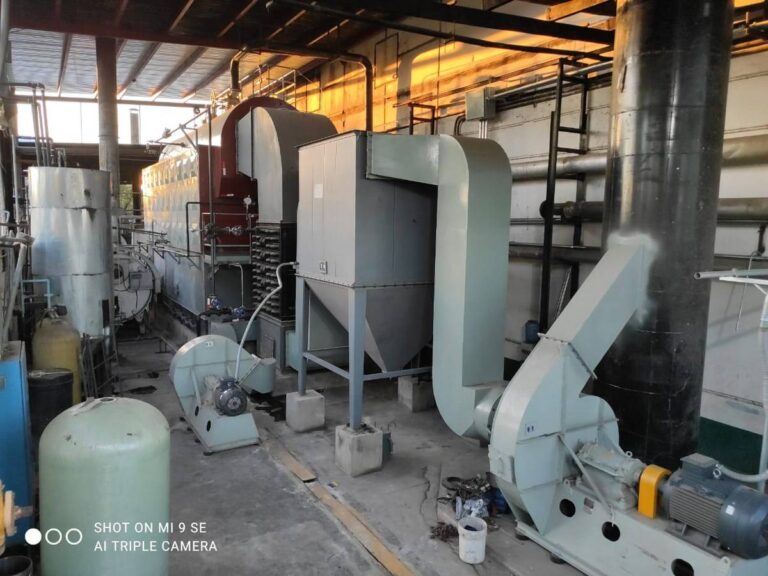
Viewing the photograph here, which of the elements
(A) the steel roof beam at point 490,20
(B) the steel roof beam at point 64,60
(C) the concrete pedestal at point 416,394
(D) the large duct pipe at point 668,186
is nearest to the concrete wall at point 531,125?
(A) the steel roof beam at point 490,20

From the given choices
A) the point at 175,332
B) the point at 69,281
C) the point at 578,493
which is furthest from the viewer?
the point at 175,332

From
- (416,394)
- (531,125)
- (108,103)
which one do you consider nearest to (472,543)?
(416,394)

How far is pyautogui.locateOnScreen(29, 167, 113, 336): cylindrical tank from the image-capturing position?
217 inches

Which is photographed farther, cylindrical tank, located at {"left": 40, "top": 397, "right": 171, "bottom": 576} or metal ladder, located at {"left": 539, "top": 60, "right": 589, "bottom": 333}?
metal ladder, located at {"left": 539, "top": 60, "right": 589, "bottom": 333}

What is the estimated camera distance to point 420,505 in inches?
152

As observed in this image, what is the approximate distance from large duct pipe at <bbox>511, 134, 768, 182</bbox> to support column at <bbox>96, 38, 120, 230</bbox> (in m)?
8.20

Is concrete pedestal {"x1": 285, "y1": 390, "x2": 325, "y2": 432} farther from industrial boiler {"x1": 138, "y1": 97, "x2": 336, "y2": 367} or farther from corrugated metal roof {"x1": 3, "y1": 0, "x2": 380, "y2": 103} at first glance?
corrugated metal roof {"x1": 3, "y1": 0, "x2": 380, "y2": 103}

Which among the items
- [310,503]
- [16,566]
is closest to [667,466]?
[310,503]

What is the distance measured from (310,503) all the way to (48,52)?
12931mm

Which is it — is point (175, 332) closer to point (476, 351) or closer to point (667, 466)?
point (476, 351)

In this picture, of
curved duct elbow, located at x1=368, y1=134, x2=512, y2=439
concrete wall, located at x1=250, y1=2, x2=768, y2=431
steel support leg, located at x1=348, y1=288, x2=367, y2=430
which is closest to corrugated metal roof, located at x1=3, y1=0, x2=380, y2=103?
concrete wall, located at x1=250, y1=2, x2=768, y2=431

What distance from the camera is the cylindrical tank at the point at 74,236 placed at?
5508mm

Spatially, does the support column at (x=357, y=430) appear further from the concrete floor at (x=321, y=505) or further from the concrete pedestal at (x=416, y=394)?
the concrete pedestal at (x=416, y=394)

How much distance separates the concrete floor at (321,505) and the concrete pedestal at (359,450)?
76 millimetres
